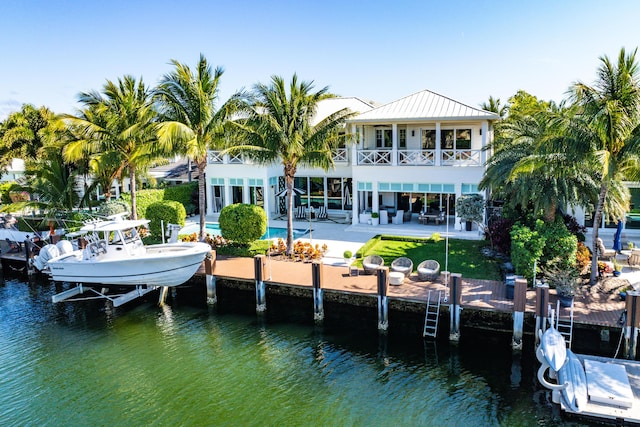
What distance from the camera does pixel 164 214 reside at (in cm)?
2395

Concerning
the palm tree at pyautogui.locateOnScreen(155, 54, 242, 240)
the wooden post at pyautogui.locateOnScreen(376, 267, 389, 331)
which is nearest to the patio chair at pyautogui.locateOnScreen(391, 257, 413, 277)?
the wooden post at pyautogui.locateOnScreen(376, 267, 389, 331)

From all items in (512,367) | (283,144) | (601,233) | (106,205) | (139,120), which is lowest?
(512,367)

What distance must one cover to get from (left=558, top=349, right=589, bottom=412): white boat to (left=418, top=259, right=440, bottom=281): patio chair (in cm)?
538

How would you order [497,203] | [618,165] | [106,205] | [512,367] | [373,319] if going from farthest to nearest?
1. [497,203]
2. [106,205]
3. [373,319]
4. [618,165]
5. [512,367]

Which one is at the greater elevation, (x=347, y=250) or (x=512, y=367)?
(x=347, y=250)

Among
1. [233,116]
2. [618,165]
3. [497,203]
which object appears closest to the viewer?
[618,165]

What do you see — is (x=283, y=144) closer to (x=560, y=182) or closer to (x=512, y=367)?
(x=560, y=182)

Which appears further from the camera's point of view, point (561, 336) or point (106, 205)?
point (106, 205)

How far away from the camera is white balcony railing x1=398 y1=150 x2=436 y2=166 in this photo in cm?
2520

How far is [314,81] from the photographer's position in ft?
67.8

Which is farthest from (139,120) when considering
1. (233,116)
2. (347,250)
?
(347,250)

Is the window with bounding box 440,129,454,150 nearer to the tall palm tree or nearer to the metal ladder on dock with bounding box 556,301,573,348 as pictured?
the metal ladder on dock with bounding box 556,301,573,348

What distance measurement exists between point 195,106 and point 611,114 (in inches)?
656

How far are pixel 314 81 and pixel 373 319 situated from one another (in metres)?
10.4
